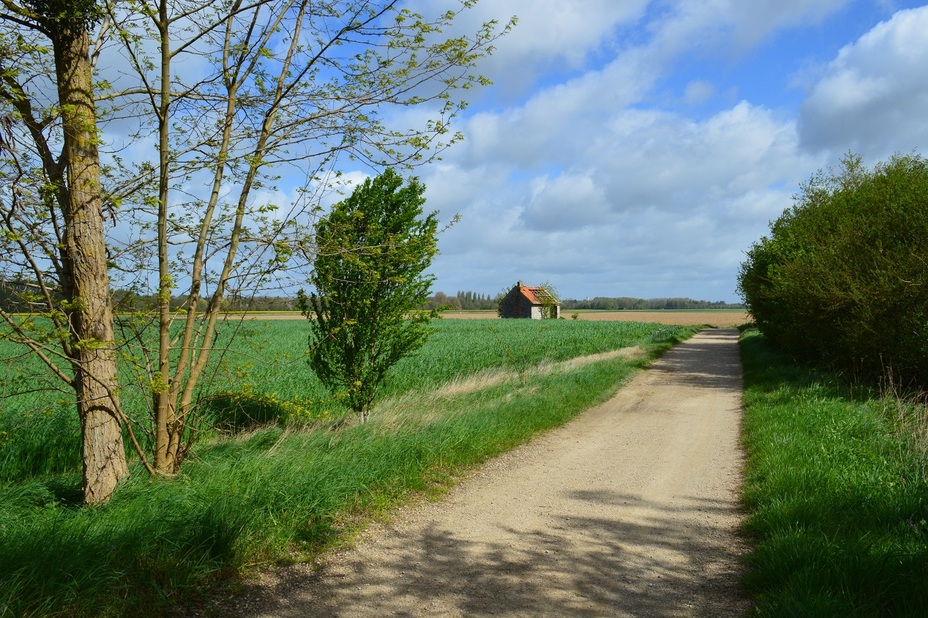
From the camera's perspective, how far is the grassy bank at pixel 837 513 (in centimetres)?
412

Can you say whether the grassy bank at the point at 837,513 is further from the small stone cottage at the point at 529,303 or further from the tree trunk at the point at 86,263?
the small stone cottage at the point at 529,303

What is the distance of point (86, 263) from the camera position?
17.9 ft

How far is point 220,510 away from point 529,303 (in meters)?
83.0

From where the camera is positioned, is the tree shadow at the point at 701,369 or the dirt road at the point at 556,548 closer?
the dirt road at the point at 556,548

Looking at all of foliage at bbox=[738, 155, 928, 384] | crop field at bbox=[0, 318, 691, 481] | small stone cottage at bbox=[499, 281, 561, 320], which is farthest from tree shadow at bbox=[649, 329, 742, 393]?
small stone cottage at bbox=[499, 281, 561, 320]

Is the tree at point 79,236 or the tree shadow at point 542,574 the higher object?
the tree at point 79,236

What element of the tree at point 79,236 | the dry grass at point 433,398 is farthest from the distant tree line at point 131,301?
the dry grass at point 433,398

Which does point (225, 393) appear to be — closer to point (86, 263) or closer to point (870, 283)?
point (86, 263)

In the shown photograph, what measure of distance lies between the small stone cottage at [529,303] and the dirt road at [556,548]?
7413 cm

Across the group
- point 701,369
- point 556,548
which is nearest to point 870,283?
point 701,369

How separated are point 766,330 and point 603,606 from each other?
2603cm

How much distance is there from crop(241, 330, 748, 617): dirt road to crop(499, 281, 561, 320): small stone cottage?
74.1 meters

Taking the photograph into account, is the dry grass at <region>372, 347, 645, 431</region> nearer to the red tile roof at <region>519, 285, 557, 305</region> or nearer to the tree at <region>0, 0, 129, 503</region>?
the tree at <region>0, 0, 129, 503</region>

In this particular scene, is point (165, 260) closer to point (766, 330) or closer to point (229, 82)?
point (229, 82)
